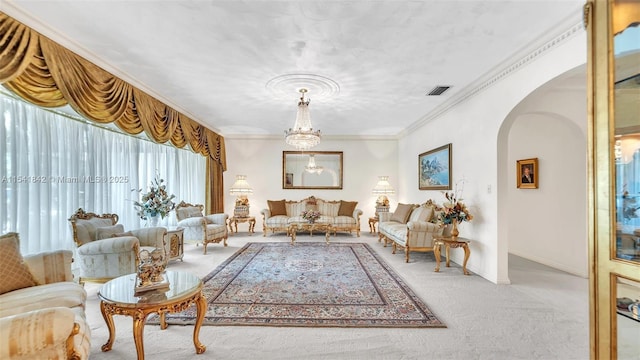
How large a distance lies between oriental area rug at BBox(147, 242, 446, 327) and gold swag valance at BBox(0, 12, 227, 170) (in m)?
2.39

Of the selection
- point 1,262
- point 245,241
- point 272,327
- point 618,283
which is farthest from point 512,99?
point 245,241

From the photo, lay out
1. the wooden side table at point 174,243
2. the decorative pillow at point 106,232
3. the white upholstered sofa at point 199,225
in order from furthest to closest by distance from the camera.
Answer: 1. the white upholstered sofa at point 199,225
2. the wooden side table at point 174,243
3. the decorative pillow at point 106,232

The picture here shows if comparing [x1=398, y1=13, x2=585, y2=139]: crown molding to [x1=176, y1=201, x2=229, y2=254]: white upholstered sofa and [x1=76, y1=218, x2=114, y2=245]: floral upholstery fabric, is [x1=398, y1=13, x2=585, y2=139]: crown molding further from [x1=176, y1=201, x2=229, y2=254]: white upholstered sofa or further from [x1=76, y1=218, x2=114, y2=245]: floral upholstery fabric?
[x1=76, y1=218, x2=114, y2=245]: floral upholstery fabric

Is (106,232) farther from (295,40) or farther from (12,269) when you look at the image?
(295,40)

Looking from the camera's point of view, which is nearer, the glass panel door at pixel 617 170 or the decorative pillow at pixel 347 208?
the glass panel door at pixel 617 170

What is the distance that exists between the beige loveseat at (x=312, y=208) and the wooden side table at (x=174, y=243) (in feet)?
8.52

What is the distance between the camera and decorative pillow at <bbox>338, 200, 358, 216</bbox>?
7.63 m

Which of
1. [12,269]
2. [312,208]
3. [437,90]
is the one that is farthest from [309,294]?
[312,208]

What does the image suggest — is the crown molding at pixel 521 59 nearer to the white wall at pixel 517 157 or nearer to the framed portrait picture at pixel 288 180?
the white wall at pixel 517 157

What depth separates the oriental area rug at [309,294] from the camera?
2.62 meters

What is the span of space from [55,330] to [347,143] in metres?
7.39

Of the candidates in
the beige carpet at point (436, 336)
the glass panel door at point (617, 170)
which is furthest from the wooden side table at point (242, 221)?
the glass panel door at point (617, 170)

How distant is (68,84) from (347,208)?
6208mm

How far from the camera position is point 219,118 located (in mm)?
6109
